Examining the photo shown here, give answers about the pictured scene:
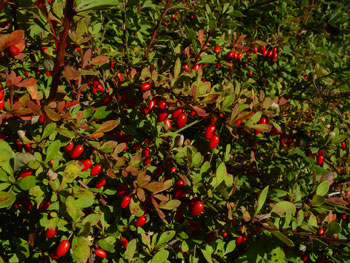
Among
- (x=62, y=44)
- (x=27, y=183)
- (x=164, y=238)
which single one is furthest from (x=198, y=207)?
(x=62, y=44)

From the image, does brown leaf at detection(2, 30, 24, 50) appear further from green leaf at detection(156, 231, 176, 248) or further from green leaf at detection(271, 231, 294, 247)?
green leaf at detection(271, 231, 294, 247)

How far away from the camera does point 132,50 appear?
79.4 inches

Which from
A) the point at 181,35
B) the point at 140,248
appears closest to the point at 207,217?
the point at 140,248

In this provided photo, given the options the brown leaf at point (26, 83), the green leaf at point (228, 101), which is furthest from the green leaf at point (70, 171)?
the green leaf at point (228, 101)

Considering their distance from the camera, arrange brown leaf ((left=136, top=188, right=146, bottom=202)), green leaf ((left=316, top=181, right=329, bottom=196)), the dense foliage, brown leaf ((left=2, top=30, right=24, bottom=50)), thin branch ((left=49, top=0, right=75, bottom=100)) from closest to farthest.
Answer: thin branch ((left=49, top=0, right=75, bottom=100))
brown leaf ((left=2, top=30, right=24, bottom=50))
the dense foliage
brown leaf ((left=136, top=188, right=146, bottom=202))
green leaf ((left=316, top=181, right=329, bottom=196))

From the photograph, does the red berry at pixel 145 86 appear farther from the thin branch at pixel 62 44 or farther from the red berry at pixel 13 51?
the red berry at pixel 13 51

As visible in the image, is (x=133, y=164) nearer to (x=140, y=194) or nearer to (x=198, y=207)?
(x=140, y=194)

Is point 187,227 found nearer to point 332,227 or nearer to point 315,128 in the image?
point 332,227

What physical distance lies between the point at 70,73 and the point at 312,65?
2753 millimetres

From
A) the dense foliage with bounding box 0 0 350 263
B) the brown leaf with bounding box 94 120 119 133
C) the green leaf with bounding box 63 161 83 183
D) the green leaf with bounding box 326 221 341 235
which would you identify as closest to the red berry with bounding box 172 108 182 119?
the dense foliage with bounding box 0 0 350 263

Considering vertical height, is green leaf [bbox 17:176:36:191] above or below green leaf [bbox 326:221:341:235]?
above

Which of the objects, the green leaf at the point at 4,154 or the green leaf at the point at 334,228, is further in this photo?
the green leaf at the point at 334,228

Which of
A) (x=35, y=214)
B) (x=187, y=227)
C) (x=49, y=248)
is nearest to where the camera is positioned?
(x=35, y=214)

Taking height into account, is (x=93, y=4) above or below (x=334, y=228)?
above
